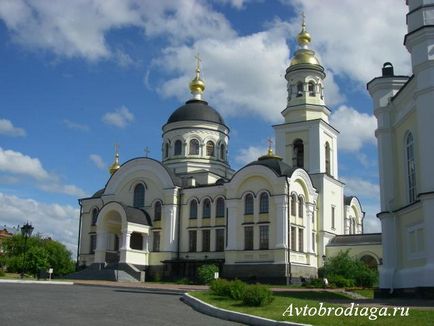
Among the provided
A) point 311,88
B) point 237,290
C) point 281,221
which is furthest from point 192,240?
point 237,290

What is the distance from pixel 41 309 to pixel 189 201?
27593 mm

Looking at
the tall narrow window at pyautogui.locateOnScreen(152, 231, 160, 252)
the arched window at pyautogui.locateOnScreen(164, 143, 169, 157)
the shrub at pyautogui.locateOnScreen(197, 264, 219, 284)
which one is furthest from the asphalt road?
the arched window at pyautogui.locateOnScreen(164, 143, 169, 157)

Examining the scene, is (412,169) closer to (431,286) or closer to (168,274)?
(431,286)

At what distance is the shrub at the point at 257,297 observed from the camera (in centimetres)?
1422

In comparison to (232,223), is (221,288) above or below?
below

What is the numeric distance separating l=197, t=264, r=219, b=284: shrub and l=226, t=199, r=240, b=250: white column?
6.12ft

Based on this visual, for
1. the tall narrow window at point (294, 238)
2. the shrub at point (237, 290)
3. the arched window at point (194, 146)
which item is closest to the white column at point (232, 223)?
the tall narrow window at point (294, 238)

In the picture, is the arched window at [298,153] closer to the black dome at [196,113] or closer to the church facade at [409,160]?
the black dome at [196,113]

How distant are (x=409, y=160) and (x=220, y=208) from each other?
20164mm

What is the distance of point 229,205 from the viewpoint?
1503 inches

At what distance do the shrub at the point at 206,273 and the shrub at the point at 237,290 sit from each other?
19330 millimetres

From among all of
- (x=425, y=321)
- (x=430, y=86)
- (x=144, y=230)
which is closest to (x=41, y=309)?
(x=425, y=321)

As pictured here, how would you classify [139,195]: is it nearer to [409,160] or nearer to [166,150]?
[166,150]

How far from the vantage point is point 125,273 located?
37656mm
